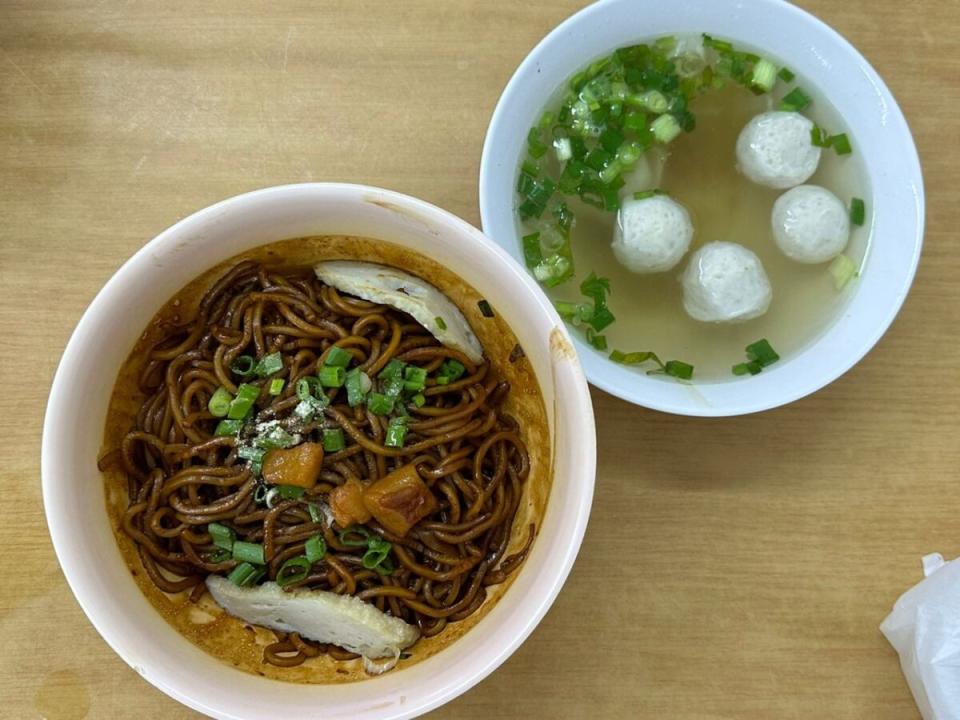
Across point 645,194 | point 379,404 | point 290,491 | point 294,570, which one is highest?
point 645,194

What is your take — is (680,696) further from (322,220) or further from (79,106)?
(79,106)

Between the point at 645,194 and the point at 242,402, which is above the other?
the point at 645,194

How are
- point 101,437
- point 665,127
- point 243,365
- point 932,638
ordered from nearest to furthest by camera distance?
point 101,437 < point 243,365 < point 932,638 < point 665,127

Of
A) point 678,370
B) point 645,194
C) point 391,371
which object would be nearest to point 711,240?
point 645,194

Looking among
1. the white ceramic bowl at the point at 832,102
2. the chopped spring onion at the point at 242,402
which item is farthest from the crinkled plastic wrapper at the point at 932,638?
the chopped spring onion at the point at 242,402

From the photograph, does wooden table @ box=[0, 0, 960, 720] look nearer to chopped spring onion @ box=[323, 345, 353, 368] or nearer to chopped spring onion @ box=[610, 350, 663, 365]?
chopped spring onion @ box=[610, 350, 663, 365]

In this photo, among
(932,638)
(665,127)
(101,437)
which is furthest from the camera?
(665,127)

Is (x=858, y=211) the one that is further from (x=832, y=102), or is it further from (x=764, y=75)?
(x=764, y=75)
